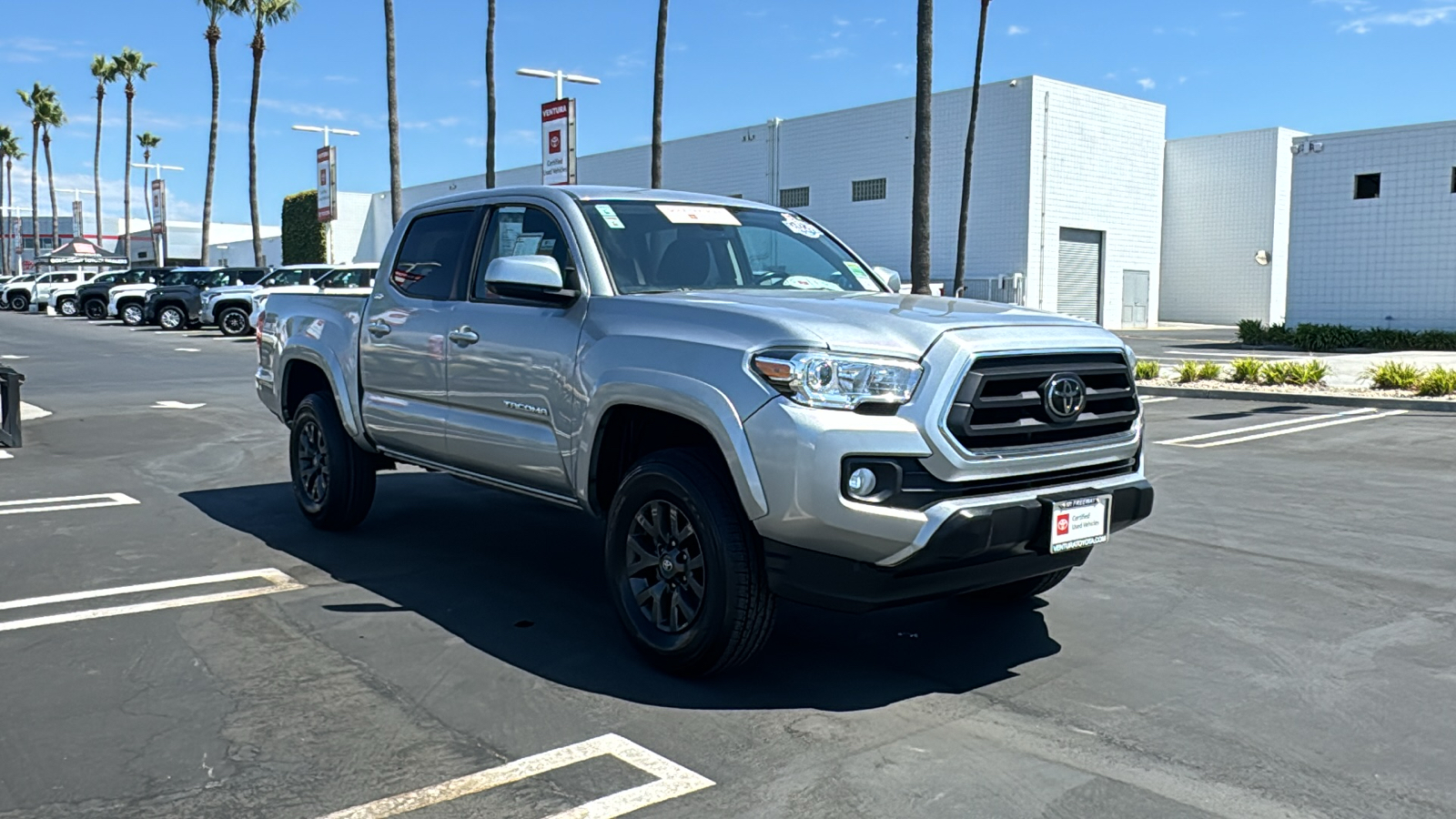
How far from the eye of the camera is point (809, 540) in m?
4.17

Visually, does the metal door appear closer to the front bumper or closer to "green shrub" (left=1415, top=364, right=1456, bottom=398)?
"green shrub" (left=1415, top=364, right=1456, bottom=398)

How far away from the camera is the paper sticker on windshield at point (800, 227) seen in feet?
20.4

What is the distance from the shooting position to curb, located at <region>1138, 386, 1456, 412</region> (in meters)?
14.5

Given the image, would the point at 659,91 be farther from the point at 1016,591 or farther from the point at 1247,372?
the point at 1016,591

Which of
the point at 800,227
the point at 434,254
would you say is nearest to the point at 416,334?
the point at 434,254

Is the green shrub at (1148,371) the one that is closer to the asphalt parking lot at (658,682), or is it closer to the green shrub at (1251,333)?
the asphalt parking lot at (658,682)

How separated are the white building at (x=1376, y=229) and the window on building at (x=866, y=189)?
587 inches

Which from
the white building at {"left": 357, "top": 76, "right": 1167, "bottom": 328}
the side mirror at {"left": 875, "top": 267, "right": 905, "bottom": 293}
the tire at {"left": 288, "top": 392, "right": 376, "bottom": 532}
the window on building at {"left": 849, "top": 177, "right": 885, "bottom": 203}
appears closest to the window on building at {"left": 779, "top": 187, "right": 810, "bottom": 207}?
the white building at {"left": 357, "top": 76, "right": 1167, "bottom": 328}

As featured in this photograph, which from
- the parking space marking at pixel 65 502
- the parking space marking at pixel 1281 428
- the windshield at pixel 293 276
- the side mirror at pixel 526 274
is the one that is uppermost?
the windshield at pixel 293 276

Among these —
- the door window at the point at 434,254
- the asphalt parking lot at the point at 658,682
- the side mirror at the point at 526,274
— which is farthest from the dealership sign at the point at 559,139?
the side mirror at the point at 526,274

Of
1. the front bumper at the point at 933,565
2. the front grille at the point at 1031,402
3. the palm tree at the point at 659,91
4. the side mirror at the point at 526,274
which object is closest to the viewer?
the front bumper at the point at 933,565

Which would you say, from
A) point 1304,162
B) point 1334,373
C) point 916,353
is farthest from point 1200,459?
point 1304,162

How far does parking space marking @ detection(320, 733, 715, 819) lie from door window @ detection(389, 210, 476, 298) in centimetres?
295

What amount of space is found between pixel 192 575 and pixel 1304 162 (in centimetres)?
3236
